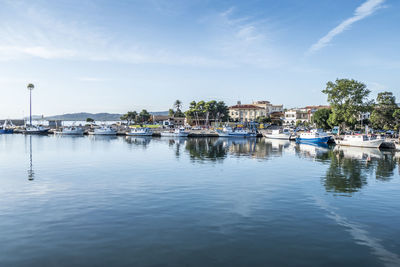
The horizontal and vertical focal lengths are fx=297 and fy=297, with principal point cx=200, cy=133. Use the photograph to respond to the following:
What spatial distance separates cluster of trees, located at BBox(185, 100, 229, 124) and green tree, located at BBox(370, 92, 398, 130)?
78.5 meters

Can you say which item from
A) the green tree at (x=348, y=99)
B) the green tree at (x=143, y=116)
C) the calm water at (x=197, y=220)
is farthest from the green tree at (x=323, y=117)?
the green tree at (x=143, y=116)

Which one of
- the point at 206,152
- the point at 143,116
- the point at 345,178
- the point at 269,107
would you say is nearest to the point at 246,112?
the point at 269,107

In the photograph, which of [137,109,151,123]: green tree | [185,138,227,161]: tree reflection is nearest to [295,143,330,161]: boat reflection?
[185,138,227,161]: tree reflection

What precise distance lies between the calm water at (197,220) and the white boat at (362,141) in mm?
35878

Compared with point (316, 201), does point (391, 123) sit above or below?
above

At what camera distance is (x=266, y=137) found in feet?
315

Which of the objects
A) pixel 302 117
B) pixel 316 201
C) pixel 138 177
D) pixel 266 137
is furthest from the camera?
pixel 302 117

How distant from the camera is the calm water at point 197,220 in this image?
10812 mm

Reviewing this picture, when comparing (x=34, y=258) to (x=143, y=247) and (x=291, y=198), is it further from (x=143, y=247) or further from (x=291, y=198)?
(x=291, y=198)

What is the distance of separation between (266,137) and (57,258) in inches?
3530

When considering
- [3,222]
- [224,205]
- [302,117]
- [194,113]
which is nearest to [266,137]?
[194,113]

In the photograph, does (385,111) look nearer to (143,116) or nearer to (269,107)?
(269,107)

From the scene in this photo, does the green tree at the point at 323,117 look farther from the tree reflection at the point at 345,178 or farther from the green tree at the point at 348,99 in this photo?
the tree reflection at the point at 345,178

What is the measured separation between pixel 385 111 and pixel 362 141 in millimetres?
13262
